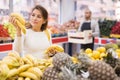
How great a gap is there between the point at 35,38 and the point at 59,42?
425cm

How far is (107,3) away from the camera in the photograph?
10055 mm

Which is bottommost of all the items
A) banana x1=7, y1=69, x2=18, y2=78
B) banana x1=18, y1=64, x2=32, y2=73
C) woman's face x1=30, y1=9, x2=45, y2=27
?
banana x1=7, y1=69, x2=18, y2=78

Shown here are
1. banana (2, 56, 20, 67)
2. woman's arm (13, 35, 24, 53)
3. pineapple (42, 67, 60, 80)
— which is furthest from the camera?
woman's arm (13, 35, 24, 53)

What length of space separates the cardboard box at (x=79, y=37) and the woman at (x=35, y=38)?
3751mm

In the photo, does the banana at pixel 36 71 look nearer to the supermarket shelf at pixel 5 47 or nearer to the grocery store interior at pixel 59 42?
the grocery store interior at pixel 59 42

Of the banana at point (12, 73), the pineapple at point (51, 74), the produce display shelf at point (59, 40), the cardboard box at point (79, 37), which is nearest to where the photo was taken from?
the pineapple at point (51, 74)

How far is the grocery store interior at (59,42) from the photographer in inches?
70.8

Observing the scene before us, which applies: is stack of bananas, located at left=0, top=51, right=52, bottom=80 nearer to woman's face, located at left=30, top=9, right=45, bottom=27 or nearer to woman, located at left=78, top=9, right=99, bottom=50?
woman's face, located at left=30, top=9, right=45, bottom=27

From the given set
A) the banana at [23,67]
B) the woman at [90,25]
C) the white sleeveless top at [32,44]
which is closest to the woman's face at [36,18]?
the white sleeveless top at [32,44]

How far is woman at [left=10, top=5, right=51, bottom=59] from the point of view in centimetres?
364

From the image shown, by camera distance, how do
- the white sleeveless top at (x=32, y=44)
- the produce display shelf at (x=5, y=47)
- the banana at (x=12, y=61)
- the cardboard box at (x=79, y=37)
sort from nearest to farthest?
the banana at (x=12, y=61) → the white sleeveless top at (x=32, y=44) → the produce display shelf at (x=5, y=47) → the cardboard box at (x=79, y=37)

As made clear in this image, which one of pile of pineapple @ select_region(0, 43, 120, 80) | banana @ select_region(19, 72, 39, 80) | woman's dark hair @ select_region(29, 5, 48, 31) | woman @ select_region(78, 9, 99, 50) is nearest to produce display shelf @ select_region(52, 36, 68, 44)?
woman @ select_region(78, 9, 99, 50)

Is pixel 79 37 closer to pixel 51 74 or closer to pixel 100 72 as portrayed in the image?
pixel 51 74

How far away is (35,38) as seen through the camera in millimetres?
3777
